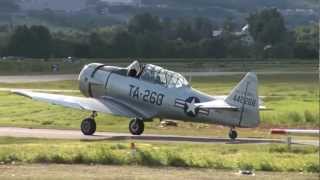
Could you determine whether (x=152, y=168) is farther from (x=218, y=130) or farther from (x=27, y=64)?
(x=27, y=64)

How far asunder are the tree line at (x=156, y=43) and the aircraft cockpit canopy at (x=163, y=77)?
57.1m

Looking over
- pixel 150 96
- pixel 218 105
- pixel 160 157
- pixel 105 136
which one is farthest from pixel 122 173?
pixel 150 96

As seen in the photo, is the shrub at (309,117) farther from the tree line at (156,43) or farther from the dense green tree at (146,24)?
the dense green tree at (146,24)

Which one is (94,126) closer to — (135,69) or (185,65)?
(135,69)

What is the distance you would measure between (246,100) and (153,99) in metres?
3.62

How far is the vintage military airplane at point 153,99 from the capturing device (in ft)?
87.1

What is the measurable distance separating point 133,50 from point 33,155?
225 feet

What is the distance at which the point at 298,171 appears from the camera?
1764 centimetres

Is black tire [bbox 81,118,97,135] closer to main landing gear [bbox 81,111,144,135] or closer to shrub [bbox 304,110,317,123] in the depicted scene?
main landing gear [bbox 81,111,144,135]

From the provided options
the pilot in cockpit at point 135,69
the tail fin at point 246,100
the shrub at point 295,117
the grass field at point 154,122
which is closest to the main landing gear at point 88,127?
the pilot in cockpit at point 135,69

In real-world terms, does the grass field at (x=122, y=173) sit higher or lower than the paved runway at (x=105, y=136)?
higher

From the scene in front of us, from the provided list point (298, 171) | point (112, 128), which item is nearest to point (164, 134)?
point (112, 128)

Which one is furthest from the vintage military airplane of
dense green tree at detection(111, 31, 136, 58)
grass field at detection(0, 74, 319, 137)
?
dense green tree at detection(111, 31, 136, 58)

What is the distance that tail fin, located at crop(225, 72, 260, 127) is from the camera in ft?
86.8
